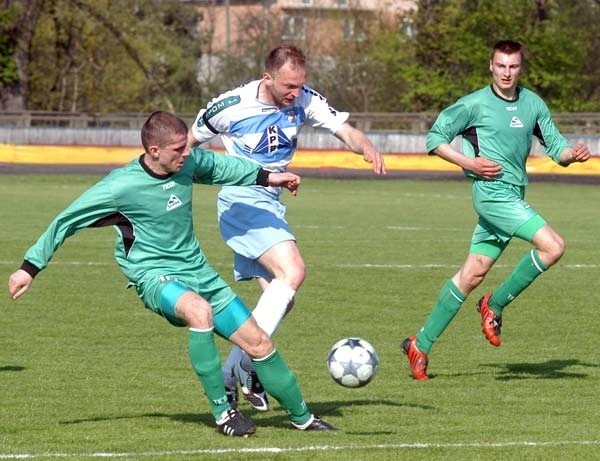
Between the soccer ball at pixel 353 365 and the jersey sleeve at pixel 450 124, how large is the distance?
2.12 metres

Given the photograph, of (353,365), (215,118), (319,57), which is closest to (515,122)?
(215,118)

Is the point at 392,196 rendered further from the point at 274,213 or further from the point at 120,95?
the point at 120,95

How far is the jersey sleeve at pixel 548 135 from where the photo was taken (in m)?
9.04

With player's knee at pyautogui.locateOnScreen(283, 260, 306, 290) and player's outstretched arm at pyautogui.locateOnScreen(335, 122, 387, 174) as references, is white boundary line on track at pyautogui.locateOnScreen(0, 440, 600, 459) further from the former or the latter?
player's outstretched arm at pyautogui.locateOnScreen(335, 122, 387, 174)

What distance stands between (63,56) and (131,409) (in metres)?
42.2

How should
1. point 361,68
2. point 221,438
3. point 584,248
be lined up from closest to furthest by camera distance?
point 221,438 < point 584,248 < point 361,68

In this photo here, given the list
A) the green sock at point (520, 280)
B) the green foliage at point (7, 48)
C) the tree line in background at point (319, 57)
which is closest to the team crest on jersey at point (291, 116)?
the green sock at point (520, 280)

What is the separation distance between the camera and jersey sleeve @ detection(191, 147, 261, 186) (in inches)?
273

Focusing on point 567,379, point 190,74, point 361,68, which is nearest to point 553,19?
point 361,68

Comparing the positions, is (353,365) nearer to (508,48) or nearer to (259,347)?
(259,347)

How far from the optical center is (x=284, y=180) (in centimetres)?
701

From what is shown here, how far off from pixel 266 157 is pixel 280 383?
178 centimetres

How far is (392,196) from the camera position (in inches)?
1035

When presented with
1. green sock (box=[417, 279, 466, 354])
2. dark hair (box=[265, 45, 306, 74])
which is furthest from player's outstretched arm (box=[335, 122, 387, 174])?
green sock (box=[417, 279, 466, 354])
